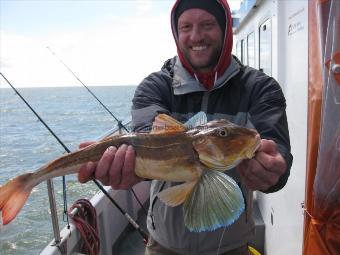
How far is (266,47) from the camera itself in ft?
16.9

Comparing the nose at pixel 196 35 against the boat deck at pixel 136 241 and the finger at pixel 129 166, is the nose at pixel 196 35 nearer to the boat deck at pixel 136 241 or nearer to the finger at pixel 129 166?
the finger at pixel 129 166

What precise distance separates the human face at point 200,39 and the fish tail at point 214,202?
3.66ft

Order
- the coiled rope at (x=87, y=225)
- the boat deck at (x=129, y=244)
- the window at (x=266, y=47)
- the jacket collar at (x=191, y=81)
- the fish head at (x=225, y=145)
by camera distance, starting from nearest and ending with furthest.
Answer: the fish head at (x=225, y=145) < the jacket collar at (x=191, y=81) < the coiled rope at (x=87, y=225) < the window at (x=266, y=47) < the boat deck at (x=129, y=244)

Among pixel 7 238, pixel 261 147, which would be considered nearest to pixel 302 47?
pixel 261 147

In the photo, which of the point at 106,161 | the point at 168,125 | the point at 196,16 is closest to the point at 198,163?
the point at 168,125

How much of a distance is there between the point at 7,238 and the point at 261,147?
11.3 metres

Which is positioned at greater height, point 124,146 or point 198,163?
point 124,146

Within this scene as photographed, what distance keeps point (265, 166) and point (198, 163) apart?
1.29 feet

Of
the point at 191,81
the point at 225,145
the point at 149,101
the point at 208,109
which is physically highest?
the point at 191,81

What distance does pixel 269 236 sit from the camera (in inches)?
187

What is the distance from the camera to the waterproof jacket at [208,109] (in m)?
2.64

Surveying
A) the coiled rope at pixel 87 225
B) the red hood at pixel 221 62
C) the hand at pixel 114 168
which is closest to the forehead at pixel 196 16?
the red hood at pixel 221 62

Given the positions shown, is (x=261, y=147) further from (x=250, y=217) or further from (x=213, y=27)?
(x=213, y=27)

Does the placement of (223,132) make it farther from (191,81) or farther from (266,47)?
(266,47)
